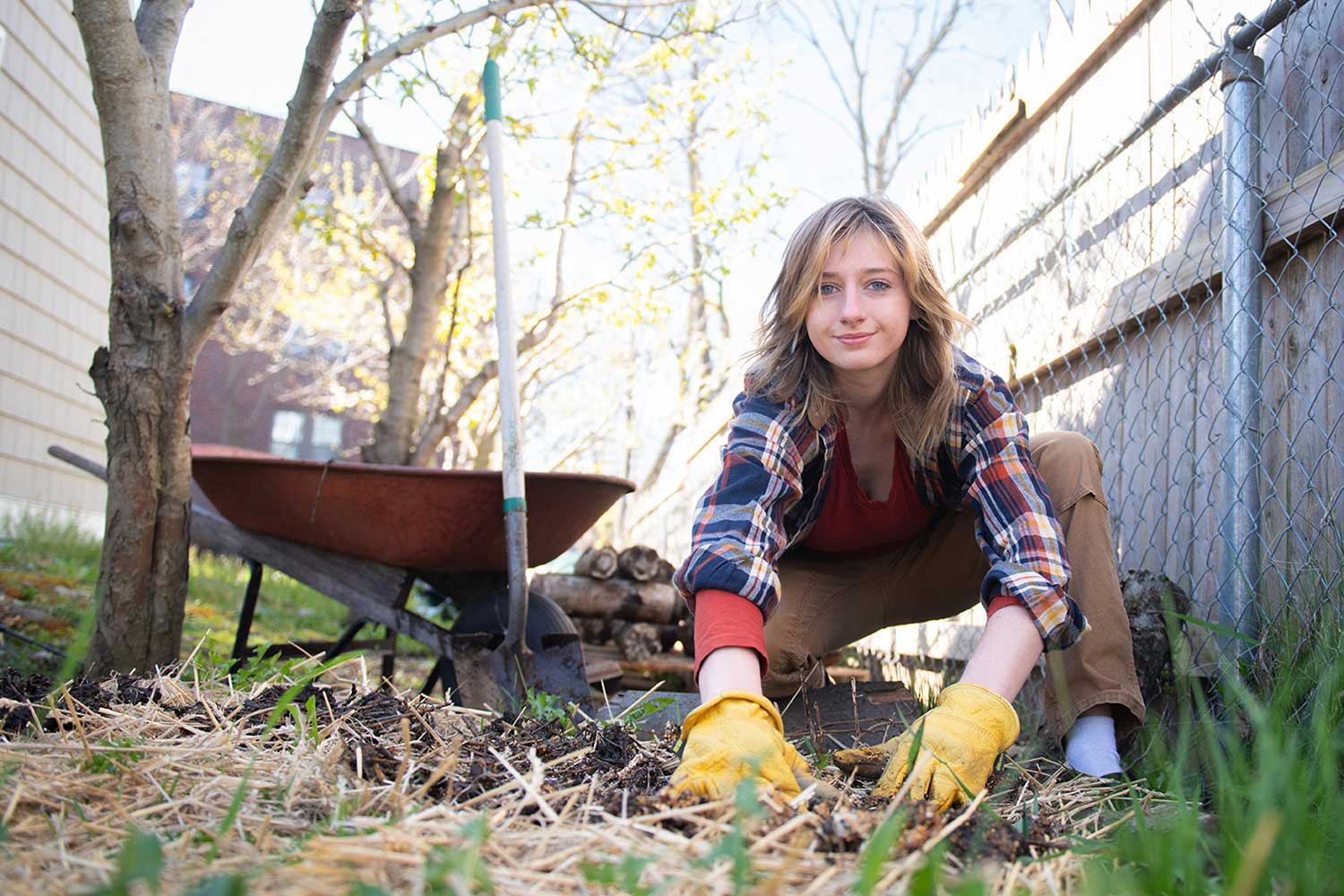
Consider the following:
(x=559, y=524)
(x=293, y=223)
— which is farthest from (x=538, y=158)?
(x=559, y=524)

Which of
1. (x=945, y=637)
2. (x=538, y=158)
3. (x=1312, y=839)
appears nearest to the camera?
(x=1312, y=839)

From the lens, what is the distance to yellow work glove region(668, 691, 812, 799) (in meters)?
1.21

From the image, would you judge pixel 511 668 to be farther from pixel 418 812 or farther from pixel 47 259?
pixel 47 259

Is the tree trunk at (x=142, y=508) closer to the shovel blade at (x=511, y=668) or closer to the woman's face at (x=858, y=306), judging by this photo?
the shovel blade at (x=511, y=668)

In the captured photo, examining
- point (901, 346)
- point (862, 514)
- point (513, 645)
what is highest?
point (901, 346)

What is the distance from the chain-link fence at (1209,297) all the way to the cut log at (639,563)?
6.41 ft

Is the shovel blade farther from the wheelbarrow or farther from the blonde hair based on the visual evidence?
the blonde hair

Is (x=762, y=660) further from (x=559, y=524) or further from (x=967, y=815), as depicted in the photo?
(x=559, y=524)

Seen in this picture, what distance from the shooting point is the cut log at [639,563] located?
4.38 m

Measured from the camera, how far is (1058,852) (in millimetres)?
1078

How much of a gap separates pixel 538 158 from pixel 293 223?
2.02 meters

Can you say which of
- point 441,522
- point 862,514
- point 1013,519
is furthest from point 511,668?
point 1013,519

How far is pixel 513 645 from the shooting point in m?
2.67

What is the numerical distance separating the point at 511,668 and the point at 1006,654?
1.54 m
